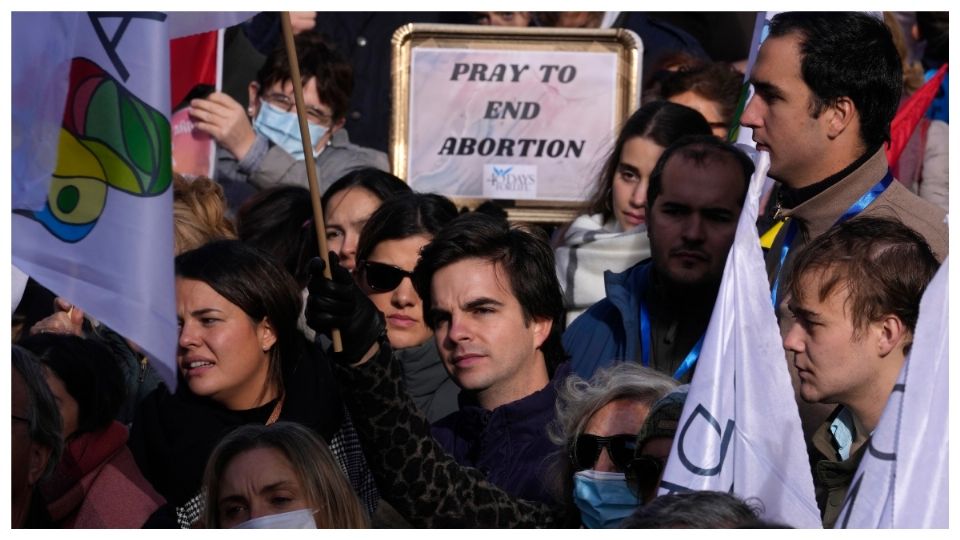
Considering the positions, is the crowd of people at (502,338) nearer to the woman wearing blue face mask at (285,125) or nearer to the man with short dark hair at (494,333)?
the man with short dark hair at (494,333)

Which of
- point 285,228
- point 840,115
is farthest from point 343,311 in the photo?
point 285,228

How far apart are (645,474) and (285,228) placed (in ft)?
7.89

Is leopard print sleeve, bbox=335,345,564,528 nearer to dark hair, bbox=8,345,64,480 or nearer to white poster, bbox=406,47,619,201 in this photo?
dark hair, bbox=8,345,64,480

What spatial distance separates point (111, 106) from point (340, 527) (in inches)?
41.7

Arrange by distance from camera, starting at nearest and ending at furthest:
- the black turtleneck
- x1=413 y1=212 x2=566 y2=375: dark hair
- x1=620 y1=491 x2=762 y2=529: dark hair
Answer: x1=620 y1=491 x2=762 y2=529: dark hair → the black turtleneck → x1=413 y1=212 x2=566 y2=375: dark hair

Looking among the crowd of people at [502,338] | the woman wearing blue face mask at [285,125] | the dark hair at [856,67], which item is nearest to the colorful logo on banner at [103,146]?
the crowd of people at [502,338]

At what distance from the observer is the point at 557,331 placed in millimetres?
4781

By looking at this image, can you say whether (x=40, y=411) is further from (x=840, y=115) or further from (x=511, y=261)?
(x=840, y=115)

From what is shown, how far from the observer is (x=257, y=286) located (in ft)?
16.1

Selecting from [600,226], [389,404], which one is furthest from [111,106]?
[600,226]

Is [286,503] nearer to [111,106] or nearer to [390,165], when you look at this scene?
[111,106]

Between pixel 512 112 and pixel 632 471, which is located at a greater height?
pixel 512 112

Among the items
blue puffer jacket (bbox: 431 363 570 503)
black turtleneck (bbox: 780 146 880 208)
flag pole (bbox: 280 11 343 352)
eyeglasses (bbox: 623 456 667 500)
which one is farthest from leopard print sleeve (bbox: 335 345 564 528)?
black turtleneck (bbox: 780 146 880 208)

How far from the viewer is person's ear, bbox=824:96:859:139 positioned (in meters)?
4.51
